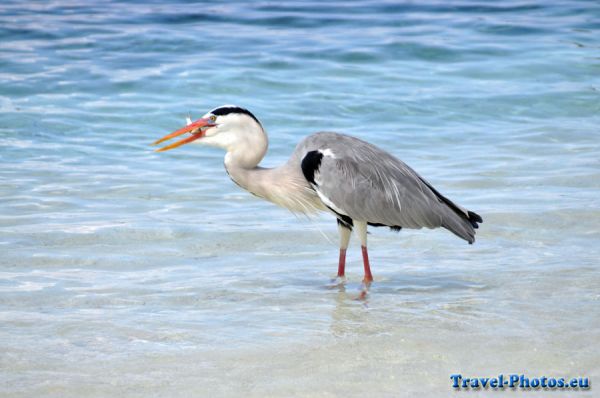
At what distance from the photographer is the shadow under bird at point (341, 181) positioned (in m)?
6.44

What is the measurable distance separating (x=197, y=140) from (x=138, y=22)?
12065 millimetres

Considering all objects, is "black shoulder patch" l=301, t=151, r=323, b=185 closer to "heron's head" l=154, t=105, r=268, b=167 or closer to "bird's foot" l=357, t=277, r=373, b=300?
"heron's head" l=154, t=105, r=268, b=167

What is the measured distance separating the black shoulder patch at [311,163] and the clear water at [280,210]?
0.69 m

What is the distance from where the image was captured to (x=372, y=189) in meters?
6.62

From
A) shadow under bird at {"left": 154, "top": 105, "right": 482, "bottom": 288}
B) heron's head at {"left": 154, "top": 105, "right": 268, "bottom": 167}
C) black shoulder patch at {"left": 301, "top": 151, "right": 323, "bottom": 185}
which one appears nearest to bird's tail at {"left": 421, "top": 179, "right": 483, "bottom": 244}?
shadow under bird at {"left": 154, "top": 105, "right": 482, "bottom": 288}

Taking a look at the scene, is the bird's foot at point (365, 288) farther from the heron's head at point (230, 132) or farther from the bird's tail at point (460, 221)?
the heron's head at point (230, 132)

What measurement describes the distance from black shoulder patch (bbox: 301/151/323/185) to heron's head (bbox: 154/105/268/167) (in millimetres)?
286

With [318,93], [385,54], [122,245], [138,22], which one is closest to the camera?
[122,245]

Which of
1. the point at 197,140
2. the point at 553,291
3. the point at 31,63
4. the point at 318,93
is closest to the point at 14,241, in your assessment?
the point at 197,140

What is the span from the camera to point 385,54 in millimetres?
16141

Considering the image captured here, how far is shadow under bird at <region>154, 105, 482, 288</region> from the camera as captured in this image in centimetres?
644

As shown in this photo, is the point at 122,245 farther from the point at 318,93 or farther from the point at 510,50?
the point at 510,50

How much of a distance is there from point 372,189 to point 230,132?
1001mm

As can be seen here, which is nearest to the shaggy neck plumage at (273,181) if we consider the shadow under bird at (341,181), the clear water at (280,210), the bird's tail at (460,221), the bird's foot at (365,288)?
the shadow under bird at (341,181)
